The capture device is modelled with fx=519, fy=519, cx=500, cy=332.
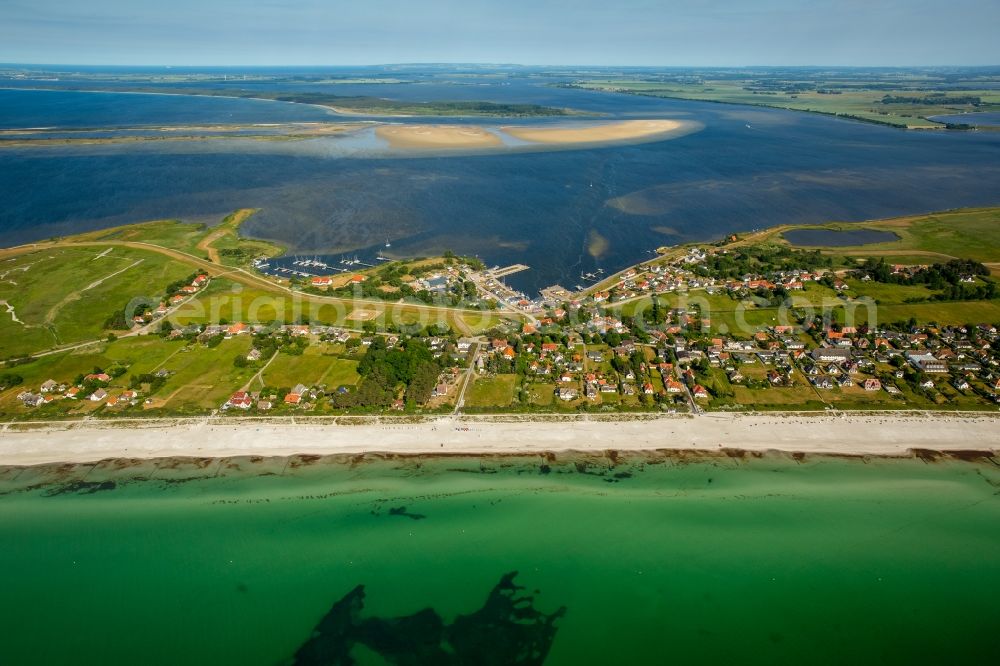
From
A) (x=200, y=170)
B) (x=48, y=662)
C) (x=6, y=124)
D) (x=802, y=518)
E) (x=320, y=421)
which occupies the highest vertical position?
(x=6, y=124)

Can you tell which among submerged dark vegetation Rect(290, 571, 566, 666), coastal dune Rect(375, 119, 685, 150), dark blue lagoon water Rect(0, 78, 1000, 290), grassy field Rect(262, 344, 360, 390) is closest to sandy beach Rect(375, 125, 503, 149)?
coastal dune Rect(375, 119, 685, 150)

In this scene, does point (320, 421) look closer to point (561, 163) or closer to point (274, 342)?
point (274, 342)

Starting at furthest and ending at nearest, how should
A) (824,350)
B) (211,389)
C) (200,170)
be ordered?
(200,170), (824,350), (211,389)

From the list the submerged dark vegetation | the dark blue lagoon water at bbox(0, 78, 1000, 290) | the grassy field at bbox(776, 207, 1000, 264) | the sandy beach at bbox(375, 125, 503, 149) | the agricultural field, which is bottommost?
the submerged dark vegetation

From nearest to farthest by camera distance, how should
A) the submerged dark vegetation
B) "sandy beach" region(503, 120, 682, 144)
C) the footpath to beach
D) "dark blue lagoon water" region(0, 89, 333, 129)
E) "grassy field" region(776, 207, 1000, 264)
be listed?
the submerged dark vegetation → the footpath to beach → "grassy field" region(776, 207, 1000, 264) → "sandy beach" region(503, 120, 682, 144) → "dark blue lagoon water" region(0, 89, 333, 129)

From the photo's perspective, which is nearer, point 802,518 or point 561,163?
point 802,518

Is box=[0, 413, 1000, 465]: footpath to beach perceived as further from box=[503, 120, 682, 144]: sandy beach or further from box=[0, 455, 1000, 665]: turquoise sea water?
box=[503, 120, 682, 144]: sandy beach

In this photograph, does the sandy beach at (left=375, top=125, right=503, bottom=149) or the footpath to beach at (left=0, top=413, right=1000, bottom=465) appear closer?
the footpath to beach at (left=0, top=413, right=1000, bottom=465)

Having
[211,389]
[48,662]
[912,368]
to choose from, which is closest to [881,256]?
[912,368]
